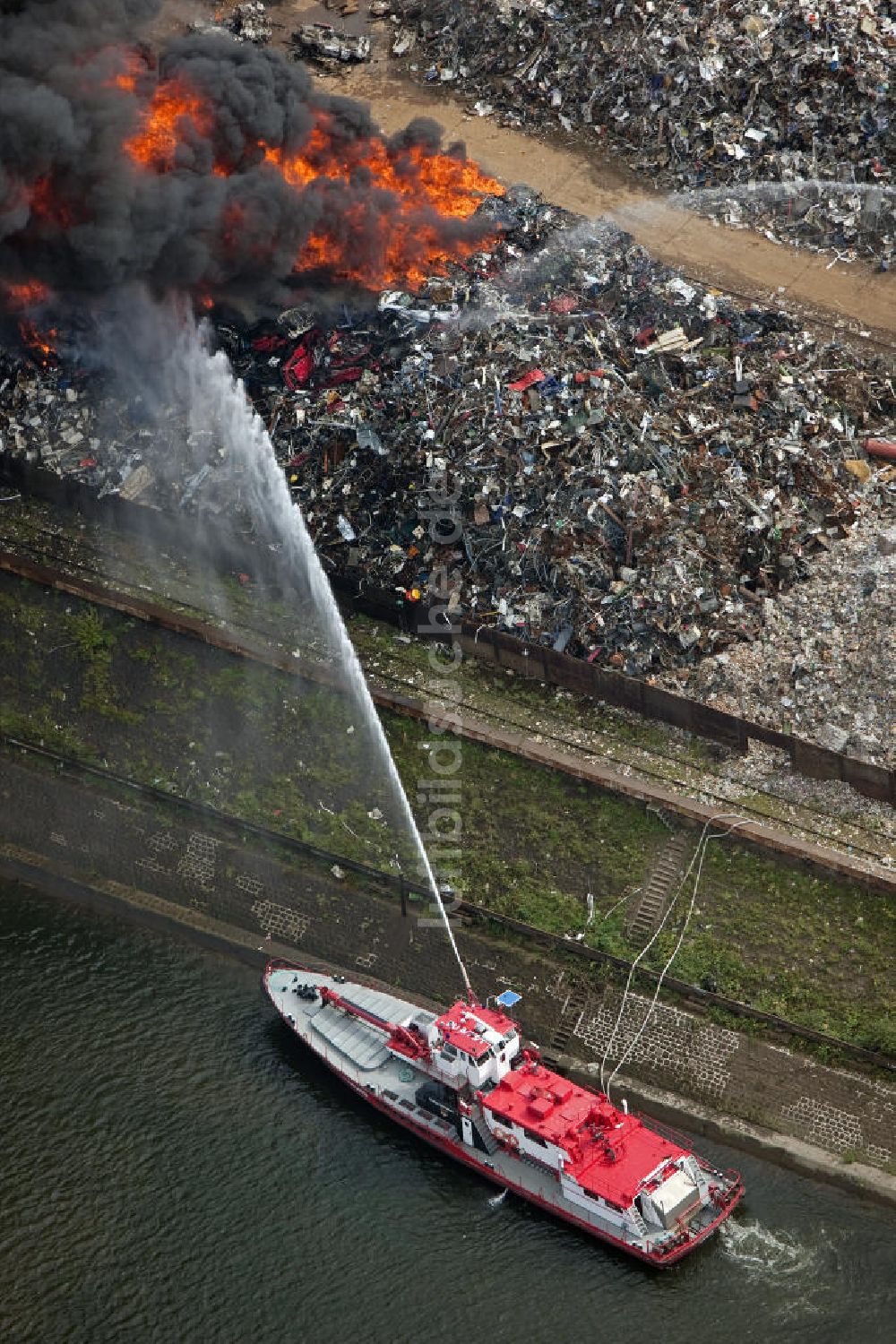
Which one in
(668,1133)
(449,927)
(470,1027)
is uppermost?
(470,1027)

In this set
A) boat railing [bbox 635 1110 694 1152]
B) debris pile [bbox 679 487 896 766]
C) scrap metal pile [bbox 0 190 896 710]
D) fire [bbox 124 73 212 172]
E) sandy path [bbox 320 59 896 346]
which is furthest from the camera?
sandy path [bbox 320 59 896 346]

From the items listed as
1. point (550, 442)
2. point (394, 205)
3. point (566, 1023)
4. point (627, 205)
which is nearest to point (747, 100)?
point (627, 205)

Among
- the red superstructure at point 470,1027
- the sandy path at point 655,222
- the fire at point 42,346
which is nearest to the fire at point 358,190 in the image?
the sandy path at point 655,222

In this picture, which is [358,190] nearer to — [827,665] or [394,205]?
[394,205]

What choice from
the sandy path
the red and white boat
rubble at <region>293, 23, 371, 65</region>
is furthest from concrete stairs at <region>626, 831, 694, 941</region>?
rubble at <region>293, 23, 371, 65</region>

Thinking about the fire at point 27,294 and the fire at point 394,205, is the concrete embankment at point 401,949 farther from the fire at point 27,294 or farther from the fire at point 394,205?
the fire at point 394,205

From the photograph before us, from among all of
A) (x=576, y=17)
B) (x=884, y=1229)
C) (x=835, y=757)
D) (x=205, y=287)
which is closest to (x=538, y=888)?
(x=835, y=757)

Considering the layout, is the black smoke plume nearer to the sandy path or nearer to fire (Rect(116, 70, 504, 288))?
fire (Rect(116, 70, 504, 288))
